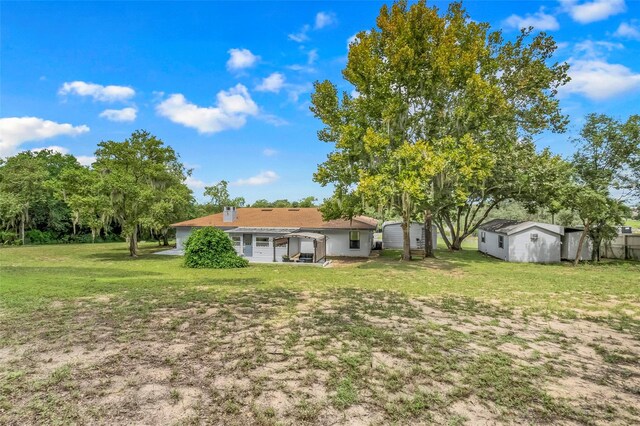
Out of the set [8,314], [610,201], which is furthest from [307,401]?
[610,201]

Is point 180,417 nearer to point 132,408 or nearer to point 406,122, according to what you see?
point 132,408

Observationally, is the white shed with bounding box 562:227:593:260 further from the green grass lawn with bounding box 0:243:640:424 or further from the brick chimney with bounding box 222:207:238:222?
the brick chimney with bounding box 222:207:238:222

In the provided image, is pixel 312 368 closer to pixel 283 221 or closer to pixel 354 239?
pixel 354 239

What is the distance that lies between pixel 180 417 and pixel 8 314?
23.6ft

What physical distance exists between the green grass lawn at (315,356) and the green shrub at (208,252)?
6.78m

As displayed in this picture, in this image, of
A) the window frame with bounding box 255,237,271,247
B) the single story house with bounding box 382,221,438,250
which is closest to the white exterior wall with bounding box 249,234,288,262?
the window frame with bounding box 255,237,271,247

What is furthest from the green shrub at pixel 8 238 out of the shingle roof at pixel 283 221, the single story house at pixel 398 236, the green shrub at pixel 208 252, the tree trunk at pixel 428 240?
the tree trunk at pixel 428 240

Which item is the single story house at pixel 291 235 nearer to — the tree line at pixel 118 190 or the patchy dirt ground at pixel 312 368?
the tree line at pixel 118 190

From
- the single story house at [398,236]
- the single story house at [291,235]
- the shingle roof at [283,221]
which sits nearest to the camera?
Result: the single story house at [291,235]

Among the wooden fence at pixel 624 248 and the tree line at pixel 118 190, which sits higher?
the tree line at pixel 118 190

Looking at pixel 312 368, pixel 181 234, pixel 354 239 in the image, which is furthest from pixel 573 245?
pixel 181 234

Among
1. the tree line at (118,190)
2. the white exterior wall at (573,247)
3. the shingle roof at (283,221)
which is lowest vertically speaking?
the white exterior wall at (573,247)

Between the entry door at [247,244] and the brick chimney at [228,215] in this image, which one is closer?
the entry door at [247,244]

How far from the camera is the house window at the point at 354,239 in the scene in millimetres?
25000
